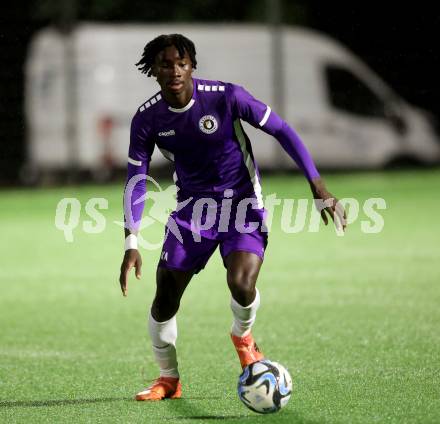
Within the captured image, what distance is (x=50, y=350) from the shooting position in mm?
8469

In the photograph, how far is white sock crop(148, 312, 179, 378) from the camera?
6855mm

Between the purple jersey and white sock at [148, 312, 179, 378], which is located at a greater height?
the purple jersey

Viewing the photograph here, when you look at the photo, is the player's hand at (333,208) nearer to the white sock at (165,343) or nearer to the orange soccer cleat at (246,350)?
the orange soccer cleat at (246,350)

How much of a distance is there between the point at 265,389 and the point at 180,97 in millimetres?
1693

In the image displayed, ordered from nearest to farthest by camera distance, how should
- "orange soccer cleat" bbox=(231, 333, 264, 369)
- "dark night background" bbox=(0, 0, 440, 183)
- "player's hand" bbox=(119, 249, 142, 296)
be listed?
1. "player's hand" bbox=(119, 249, 142, 296)
2. "orange soccer cleat" bbox=(231, 333, 264, 369)
3. "dark night background" bbox=(0, 0, 440, 183)

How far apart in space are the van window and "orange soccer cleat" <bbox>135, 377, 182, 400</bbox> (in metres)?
16.6

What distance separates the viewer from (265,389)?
6172 millimetres

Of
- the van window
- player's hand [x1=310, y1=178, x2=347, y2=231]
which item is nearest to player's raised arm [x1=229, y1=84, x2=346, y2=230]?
player's hand [x1=310, y1=178, x2=347, y2=231]

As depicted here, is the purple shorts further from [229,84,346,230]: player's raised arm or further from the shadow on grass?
the shadow on grass

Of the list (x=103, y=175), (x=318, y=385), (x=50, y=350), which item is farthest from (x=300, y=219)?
(x=318, y=385)

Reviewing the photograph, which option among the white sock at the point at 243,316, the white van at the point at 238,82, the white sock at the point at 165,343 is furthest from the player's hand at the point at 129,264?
the white van at the point at 238,82

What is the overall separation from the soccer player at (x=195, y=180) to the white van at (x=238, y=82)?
14.7m

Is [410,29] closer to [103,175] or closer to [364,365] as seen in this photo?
[103,175]

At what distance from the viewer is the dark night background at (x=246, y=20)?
2244cm
